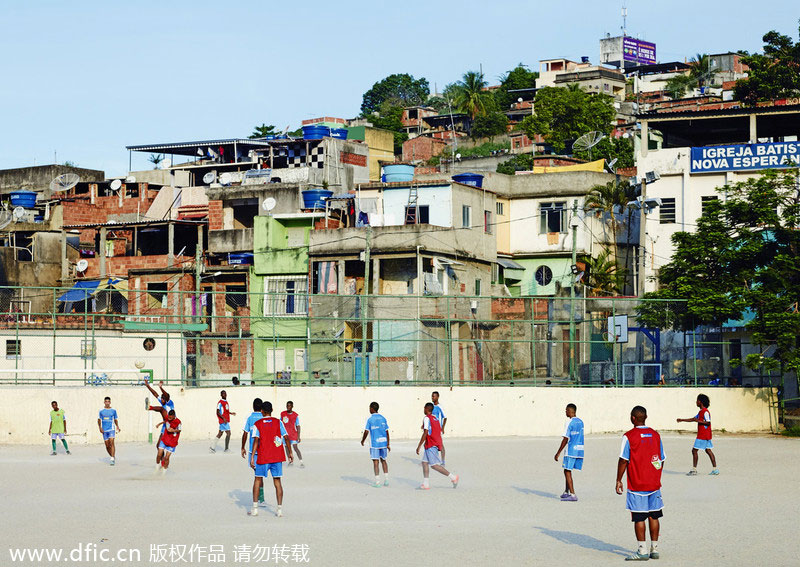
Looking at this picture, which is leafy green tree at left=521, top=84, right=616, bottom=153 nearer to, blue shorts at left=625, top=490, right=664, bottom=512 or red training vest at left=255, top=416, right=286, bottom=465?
red training vest at left=255, top=416, right=286, bottom=465

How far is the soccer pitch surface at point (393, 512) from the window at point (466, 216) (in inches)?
→ 1035

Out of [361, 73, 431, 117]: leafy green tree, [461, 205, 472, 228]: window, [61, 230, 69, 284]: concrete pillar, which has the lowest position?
[61, 230, 69, 284]: concrete pillar

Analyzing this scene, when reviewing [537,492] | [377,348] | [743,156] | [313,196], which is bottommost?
[537,492]

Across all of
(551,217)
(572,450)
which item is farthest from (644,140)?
(572,450)

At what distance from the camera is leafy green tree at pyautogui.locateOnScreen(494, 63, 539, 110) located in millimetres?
120375

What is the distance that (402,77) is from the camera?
463 feet

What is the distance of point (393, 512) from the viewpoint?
16781 mm

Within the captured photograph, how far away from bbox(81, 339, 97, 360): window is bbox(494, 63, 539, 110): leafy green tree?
296ft

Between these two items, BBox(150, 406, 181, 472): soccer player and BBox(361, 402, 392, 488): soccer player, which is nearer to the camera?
BBox(361, 402, 392, 488): soccer player

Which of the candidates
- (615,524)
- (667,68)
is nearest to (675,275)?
A: (615,524)

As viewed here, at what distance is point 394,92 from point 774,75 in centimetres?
8448

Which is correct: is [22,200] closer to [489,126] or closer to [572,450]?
[489,126]

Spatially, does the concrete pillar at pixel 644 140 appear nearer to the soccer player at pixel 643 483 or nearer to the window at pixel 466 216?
the window at pixel 466 216

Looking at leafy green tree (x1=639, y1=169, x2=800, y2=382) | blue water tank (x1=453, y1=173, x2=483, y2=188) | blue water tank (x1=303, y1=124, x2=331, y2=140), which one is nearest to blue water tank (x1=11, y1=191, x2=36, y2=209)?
blue water tank (x1=303, y1=124, x2=331, y2=140)
